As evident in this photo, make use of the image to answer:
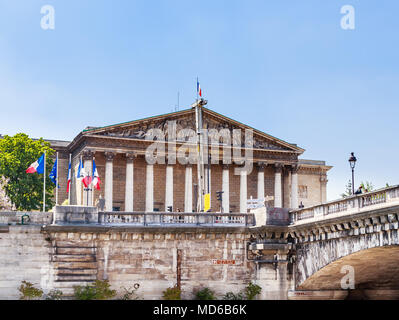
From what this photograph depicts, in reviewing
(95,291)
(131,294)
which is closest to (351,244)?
(131,294)

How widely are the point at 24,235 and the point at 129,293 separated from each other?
6.64 m

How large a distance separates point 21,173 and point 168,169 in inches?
638

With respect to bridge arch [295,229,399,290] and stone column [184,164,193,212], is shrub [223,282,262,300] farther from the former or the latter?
A: stone column [184,164,193,212]

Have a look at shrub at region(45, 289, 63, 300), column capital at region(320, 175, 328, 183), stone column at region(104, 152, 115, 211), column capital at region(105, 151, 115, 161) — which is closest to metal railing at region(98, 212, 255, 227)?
shrub at region(45, 289, 63, 300)

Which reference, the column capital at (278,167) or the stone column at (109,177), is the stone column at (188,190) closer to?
the stone column at (109,177)

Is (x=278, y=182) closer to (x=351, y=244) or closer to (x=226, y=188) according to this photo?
(x=226, y=188)

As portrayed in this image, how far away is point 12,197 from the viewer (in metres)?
65.6

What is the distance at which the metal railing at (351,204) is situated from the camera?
29078 millimetres

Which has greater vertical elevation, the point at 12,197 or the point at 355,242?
the point at 12,197

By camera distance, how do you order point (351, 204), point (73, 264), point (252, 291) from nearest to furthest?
point (351, 204) → point (73, 264) → point (252, 291)

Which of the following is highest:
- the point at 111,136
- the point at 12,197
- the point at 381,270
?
the point at 111,136

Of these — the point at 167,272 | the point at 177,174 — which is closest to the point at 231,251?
the point at 167,272

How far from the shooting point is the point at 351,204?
32250mm
